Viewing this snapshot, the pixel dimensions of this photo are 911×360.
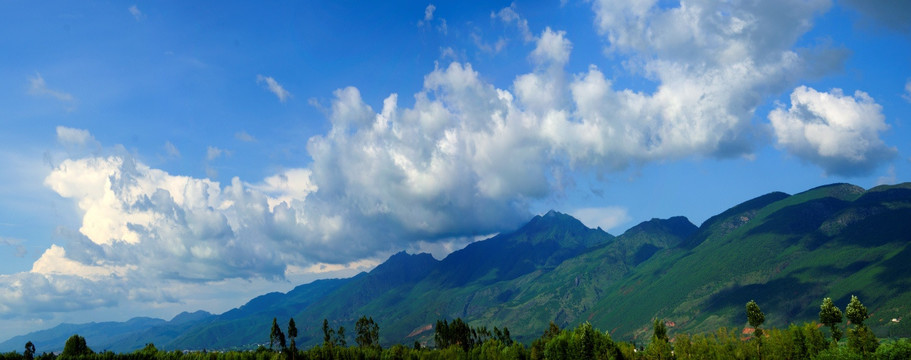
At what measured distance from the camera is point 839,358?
13025cm

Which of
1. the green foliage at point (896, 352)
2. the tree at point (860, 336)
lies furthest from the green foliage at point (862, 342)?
the green foliage at point (896, 352)

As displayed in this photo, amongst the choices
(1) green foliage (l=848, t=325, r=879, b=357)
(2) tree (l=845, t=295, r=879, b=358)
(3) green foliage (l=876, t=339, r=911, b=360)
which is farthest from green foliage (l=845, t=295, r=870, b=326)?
(3) green foliage (l=876, t=339, r=911, b=360)

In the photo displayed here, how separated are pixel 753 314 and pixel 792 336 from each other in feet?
53.9

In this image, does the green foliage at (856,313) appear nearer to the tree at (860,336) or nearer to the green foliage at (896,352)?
the tree at (860,336)

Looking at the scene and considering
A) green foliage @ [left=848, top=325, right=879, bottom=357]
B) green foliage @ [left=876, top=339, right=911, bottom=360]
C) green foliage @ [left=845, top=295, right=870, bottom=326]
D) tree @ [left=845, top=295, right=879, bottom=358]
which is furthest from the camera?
green foliage @ [left=845, top=295, right=870, bottom=326]

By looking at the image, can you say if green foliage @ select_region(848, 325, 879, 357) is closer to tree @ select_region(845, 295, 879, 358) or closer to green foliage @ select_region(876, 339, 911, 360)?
tree @ select_region(845, 295, 879, 358)

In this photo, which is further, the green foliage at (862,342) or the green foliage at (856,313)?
the green foliage at (856,313)

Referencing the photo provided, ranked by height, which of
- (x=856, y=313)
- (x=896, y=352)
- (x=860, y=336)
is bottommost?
(x=896, y=352)

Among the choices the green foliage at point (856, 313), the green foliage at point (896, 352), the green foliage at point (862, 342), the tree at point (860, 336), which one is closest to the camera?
the green foliage at point (896, 352)

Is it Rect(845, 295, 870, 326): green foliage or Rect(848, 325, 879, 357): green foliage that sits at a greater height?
Rect(845, 295, 870, 326): green foliage

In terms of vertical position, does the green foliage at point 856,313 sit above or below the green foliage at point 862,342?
above

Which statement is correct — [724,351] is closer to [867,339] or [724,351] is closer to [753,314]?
[753,314]

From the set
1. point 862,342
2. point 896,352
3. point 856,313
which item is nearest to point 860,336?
point 862,342

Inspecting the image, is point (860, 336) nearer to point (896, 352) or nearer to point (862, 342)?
point (862, 342)
